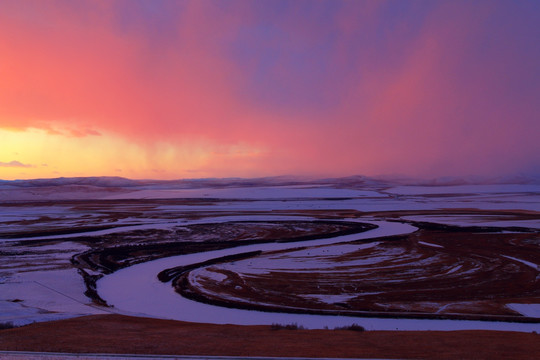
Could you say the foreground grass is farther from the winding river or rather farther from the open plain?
the winding river

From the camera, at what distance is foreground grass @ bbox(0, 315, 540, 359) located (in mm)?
8570

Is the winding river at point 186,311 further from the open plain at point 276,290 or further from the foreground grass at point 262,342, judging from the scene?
the foreground grass at point 262,342

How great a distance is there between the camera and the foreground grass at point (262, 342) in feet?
28.1

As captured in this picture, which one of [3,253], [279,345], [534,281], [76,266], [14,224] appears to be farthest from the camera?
[14,224]

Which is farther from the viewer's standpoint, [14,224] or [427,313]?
[14,224]

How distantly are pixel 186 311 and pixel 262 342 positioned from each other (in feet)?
21.1

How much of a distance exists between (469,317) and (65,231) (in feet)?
104

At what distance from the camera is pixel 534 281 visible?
1809 centimetres

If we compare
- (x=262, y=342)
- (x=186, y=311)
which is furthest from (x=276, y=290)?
(x=262, y=342)

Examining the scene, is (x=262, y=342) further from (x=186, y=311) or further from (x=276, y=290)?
(x=276, y=290)

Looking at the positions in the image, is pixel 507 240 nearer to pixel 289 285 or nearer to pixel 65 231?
pixel 289 285

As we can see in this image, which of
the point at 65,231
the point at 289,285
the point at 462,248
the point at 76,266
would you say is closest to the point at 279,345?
the point at 289,285

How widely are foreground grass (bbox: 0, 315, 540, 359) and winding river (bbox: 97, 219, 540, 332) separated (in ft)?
8.00

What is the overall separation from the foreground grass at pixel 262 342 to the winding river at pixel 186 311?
8.00ft
